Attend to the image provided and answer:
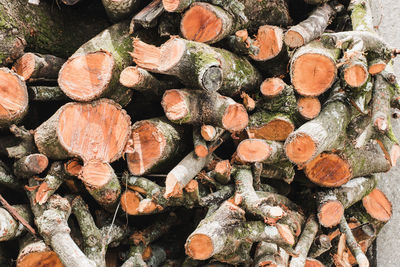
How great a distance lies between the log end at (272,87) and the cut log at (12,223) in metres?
1.75

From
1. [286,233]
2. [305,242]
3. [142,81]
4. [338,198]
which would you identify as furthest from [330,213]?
[142,81]

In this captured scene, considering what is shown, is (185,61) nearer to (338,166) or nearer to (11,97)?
(11,97)

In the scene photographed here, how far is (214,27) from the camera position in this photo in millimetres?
2432

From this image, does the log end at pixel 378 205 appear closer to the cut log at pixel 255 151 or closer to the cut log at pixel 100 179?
the cut log at pixel 255 151

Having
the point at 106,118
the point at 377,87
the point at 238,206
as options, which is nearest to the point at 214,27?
the point at 106,118

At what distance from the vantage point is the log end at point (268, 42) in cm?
279

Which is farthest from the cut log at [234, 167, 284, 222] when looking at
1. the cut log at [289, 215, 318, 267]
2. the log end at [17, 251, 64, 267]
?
the log end at [17, 251, 64, 267]

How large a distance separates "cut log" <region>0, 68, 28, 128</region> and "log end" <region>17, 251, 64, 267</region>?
0.77 meters

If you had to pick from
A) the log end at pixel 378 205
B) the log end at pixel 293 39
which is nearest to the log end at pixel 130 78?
the log end at pixel 293 39

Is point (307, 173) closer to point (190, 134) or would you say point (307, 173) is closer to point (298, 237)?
point (298, 237)

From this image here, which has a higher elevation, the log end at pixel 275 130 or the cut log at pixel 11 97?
the cut log at pixel 11 97

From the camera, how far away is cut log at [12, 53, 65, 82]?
236cm

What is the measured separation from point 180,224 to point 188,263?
45 centimetres

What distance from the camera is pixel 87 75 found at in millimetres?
2221
